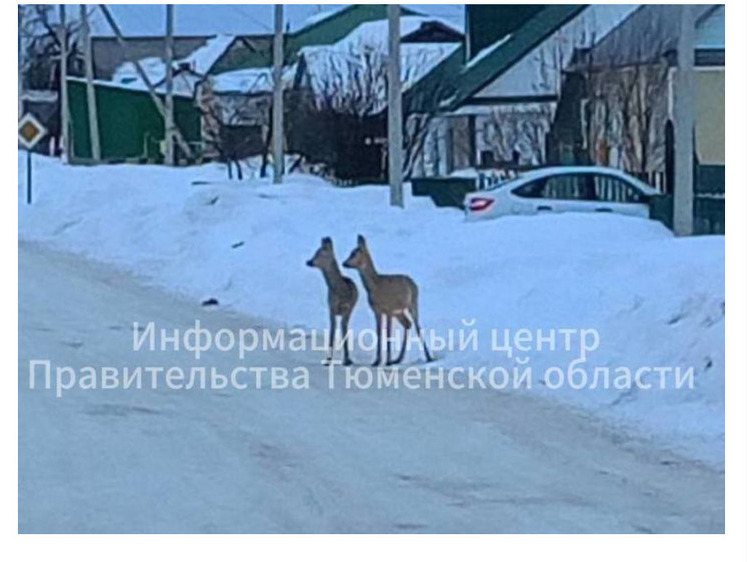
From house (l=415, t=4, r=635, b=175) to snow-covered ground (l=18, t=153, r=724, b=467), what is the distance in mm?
5647

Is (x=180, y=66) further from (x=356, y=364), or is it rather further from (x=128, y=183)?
(x=356, y=364)

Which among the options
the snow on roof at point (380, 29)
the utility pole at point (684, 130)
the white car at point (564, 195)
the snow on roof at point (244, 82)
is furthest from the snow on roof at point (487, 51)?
the utility pole at point (684, 130)

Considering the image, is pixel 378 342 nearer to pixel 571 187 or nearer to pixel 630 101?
pixel 571 187

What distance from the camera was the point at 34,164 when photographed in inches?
1569

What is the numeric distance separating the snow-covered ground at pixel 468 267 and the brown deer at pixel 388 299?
0.36 meters

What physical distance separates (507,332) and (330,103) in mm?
21014

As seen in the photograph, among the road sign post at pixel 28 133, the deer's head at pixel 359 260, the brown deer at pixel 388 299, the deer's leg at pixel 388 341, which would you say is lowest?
the deer's leg at pixel 388 341

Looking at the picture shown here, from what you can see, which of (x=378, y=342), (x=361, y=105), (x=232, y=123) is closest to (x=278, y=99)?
(x=361, y=105)

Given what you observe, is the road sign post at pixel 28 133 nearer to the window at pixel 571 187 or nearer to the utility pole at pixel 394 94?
the utility pole at pixel 394 94

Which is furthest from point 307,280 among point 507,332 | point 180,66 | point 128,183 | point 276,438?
point 180,66

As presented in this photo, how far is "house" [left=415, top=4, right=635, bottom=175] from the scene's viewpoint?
3519 centimetres

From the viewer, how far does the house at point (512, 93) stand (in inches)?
1385

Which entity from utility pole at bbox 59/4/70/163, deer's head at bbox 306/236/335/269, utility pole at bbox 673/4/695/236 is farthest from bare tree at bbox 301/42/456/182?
deer's head at bbox 306/236/335/269

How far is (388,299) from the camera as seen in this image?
13789 mm
